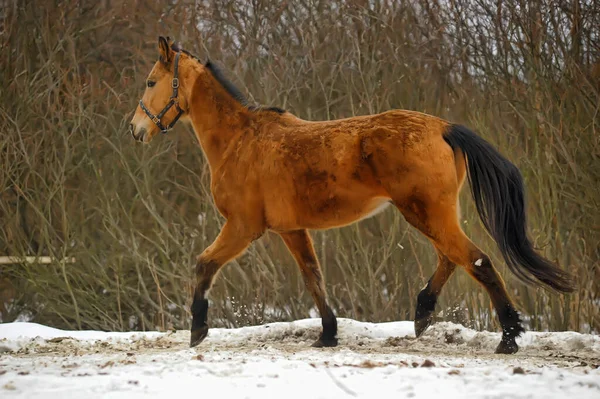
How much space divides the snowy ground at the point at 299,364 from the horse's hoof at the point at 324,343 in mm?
111

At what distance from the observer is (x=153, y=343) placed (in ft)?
24.8

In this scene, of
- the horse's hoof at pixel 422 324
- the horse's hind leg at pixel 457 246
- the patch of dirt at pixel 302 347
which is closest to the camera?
the horse's hind leg at pixel 457 246

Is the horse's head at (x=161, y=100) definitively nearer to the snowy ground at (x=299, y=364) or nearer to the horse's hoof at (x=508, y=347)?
the snowy ground at (x=299, y=364)

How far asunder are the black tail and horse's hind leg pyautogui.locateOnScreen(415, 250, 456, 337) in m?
0.59

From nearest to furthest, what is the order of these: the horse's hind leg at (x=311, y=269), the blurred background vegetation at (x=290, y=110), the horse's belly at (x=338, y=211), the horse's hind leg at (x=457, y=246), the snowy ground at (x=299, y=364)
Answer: the snowy ground at (x=299, y=364) → the horse's hind leg at (x=457, y=246) → the horse's belly at (x=338, y=211) → the horse's hind leg at (x=311, y=269) → the blurred background vegetation at (x=290, y=110)

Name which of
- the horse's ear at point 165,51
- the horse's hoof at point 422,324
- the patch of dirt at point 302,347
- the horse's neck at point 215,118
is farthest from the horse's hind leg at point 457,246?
the horse's ear at point 165,51

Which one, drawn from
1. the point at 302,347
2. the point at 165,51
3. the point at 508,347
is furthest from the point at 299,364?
the point at 165,51

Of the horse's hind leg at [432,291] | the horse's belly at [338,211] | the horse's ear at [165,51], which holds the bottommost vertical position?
the horse's hind leg at [432,291]

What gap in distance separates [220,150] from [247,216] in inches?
31.1

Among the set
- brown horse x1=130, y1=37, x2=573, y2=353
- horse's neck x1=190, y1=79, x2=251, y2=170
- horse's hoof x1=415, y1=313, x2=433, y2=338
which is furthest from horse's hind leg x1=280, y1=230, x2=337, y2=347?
horse's neck x1=190, y1=79, x2=251, y2=170

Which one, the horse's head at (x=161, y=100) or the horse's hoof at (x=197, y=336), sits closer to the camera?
the horse's hoof at (x=197, y=336)

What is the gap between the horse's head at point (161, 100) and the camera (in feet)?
23.6

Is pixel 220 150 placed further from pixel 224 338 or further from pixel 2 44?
pixel 2 44

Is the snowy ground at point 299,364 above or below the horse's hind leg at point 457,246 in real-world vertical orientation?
below
